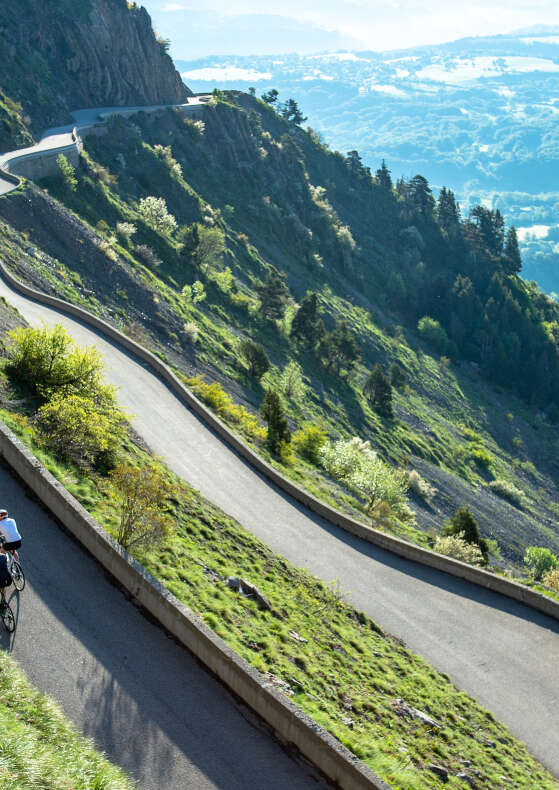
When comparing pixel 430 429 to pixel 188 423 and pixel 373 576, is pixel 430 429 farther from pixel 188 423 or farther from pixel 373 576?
pixel 373 576

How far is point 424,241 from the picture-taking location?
133 metres

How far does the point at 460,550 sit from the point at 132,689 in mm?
21835

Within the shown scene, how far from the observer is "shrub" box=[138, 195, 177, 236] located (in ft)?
232

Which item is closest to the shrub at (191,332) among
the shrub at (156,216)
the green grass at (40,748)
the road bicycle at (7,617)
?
the shrub at (156,216)

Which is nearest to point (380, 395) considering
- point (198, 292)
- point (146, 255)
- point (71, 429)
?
point (198, 292)

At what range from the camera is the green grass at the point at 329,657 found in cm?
1435

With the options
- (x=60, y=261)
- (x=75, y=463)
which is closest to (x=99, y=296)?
(x=60, y=261)

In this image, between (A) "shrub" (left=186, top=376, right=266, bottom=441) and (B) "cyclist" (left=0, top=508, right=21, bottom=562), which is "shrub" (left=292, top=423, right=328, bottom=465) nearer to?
(A) "shrub" (left=186, top=376, right=266, bottom=441)

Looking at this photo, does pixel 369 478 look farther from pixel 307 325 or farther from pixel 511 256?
pixel 511 256

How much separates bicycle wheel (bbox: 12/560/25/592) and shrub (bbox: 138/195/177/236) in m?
61.1

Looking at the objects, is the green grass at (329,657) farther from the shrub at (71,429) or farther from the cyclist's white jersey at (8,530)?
the cyclist's white jersey at (8,530)

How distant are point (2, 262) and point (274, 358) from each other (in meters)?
28.9

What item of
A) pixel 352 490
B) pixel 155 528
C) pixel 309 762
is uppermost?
pixel 155 528

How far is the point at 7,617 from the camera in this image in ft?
41.0
